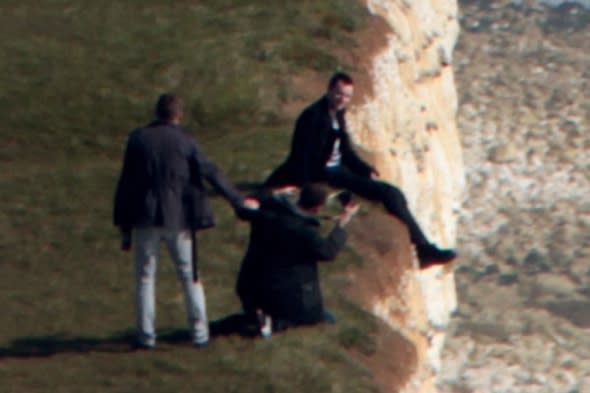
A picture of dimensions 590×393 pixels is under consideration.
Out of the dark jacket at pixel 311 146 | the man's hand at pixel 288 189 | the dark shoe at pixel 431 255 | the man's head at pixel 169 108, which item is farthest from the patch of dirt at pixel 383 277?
the man's head at pixel 169 108

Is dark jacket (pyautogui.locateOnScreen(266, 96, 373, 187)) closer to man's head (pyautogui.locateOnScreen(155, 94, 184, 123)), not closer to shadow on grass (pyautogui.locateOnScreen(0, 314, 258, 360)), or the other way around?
shadow on grass (pyautogui.locateOnScreen(0, 314, 258, 360))

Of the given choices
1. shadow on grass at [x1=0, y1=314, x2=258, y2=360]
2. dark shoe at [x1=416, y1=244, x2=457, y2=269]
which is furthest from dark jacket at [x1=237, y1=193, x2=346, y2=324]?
dark shoe at [x1=416, y1=244, x2=457, y2=269]

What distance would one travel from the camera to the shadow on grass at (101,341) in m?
19.7

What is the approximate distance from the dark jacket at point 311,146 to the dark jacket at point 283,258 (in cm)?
366

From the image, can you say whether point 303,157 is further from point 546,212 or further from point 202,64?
point 546,212

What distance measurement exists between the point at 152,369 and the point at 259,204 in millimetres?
2228

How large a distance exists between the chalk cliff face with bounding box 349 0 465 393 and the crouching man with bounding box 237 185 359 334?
219cm

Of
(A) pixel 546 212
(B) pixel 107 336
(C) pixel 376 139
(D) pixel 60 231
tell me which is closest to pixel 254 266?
(B) pixel 107 336

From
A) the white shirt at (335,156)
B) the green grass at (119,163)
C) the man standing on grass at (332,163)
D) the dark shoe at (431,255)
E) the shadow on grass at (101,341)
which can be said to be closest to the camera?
the green grass at (119,163)

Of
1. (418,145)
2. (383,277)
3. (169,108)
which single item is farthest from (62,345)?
(418,145)

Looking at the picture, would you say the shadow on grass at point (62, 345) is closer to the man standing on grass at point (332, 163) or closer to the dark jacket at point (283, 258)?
the dark jacket at point (283, 258)

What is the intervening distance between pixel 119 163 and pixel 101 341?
821 cm

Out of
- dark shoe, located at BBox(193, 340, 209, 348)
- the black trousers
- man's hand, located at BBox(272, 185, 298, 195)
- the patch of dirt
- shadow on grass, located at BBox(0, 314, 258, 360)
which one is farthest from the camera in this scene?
the black trousers

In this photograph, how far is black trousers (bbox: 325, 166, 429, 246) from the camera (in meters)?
23.0
